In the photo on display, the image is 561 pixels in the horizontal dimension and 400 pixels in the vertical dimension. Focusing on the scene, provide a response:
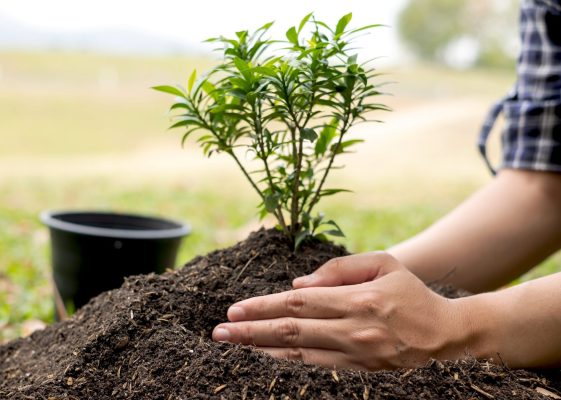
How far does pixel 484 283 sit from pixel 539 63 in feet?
2.55

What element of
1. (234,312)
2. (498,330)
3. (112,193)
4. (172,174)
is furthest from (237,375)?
(172,174)

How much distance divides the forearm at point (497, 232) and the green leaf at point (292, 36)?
90 centimetres

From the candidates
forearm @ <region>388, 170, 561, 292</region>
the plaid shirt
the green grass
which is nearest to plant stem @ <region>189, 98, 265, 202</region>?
forearm @ <region>388, 170, 561, 292</region>

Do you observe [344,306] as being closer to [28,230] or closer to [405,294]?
[405,294]

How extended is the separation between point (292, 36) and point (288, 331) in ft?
2.09

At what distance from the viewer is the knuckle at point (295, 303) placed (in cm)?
135

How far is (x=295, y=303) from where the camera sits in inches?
53.2

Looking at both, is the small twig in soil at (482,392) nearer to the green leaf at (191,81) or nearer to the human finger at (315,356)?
the human finger at (315,356)

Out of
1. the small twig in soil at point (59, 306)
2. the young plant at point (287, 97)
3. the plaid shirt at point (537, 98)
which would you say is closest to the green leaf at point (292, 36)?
the young plant at point (287, 97)

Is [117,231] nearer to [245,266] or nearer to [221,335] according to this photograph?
[245,266]

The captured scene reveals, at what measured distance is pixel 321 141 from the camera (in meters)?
1.60

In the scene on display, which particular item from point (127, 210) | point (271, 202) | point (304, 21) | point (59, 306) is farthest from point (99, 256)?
point (127, 210)

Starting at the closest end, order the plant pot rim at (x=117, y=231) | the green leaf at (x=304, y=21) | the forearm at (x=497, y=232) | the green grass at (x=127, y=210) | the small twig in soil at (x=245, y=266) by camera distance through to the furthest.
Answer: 1. the green leaf at (x=304, y=21)
2. the small twig in soil at (x=245, y=266)
3. the forearm at (x=497, y=232)
4. the plant pot rim at (x=117, y=231)
5. the green grass at (x=127, y=210)

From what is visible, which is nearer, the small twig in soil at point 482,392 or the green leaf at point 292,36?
the small twig in soil at point 482,392
